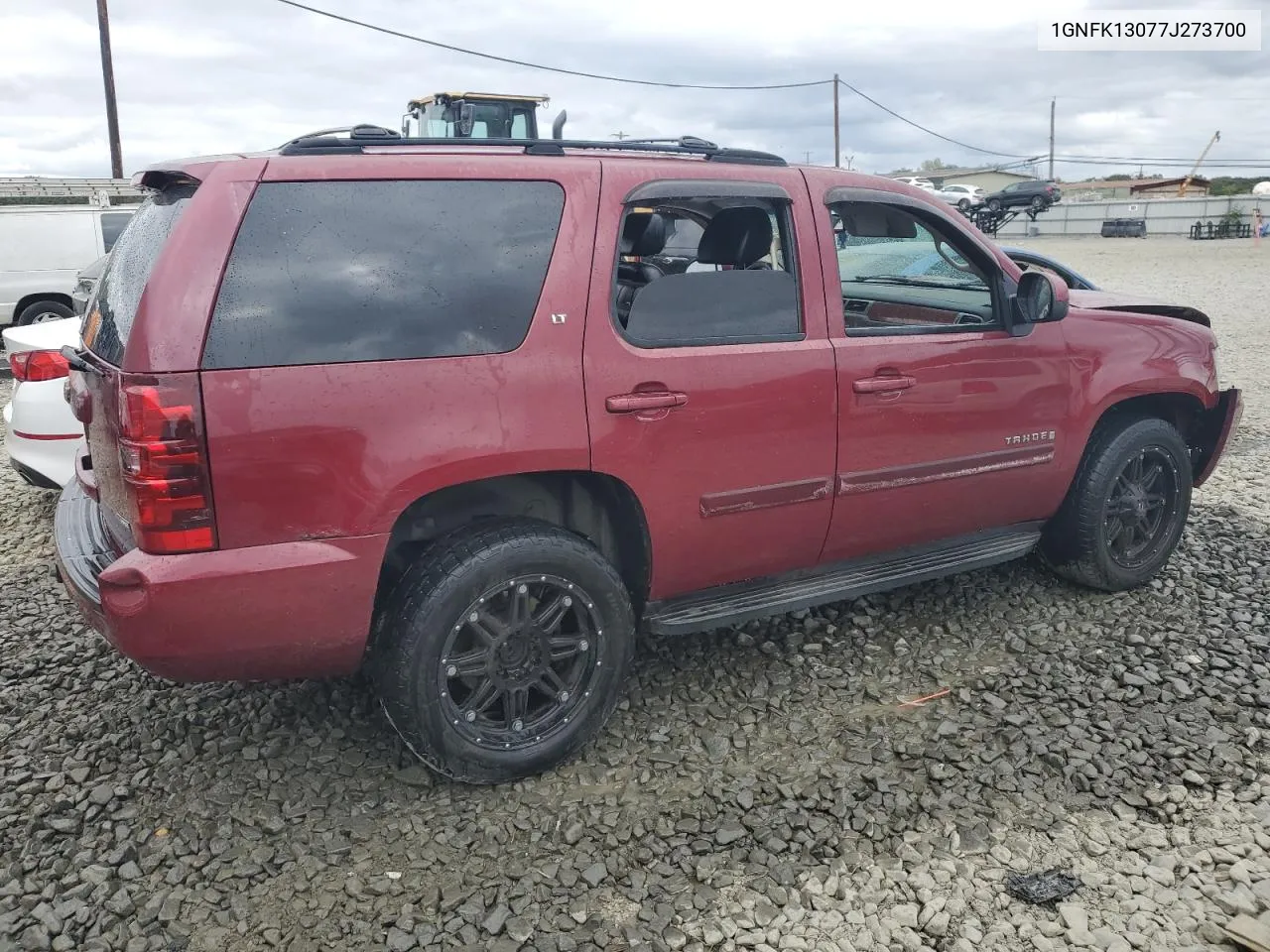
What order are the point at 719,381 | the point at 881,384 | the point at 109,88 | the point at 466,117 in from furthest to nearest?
the point at 109,88, the point at 466,117, the point at 881,384, the point at 719,381

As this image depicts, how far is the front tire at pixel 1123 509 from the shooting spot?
4.40 metres

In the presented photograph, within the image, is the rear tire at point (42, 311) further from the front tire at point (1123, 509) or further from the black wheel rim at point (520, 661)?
the front tire at point (1123, 509)

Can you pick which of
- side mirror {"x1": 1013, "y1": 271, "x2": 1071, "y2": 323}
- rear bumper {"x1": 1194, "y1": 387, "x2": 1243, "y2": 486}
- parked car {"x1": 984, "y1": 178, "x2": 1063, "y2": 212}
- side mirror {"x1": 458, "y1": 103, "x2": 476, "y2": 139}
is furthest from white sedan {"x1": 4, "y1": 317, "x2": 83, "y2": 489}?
parked car {"x1": 984, "y1": 178, "x2": 1063, "y2": 212}

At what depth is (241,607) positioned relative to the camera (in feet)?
8.90

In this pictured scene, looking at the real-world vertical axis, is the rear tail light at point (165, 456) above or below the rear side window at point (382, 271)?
below

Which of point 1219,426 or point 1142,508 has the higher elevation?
point 1219,426

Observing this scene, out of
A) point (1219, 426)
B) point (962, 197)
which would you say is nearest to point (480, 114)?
point (1219, 426)

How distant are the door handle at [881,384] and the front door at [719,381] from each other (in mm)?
119

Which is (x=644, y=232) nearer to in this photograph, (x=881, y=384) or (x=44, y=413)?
(x=881, y=384)

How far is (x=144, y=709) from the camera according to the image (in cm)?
364

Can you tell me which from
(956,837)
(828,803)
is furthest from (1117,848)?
(828,803)

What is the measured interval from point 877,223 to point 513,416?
73.7 inches

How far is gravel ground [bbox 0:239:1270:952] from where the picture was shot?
8.54ft

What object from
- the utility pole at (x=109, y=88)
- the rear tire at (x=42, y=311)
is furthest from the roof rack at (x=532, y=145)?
the utility pole at (x=109, y=88)
